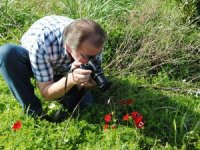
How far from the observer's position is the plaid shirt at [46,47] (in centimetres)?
320

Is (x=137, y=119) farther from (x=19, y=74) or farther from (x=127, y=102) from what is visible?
(x=19, y=74)

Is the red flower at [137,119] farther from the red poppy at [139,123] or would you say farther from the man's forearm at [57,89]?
the man's forearm at [57,89]

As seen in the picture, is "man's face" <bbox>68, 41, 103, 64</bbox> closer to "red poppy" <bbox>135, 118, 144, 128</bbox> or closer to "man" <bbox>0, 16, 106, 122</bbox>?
"man" <bbox>0, 16, 106, 122</bbox>

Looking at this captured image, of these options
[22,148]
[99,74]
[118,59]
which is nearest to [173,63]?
[118,59]

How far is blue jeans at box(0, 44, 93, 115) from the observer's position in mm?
3268

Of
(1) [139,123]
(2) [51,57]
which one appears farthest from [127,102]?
(2) [51,57]

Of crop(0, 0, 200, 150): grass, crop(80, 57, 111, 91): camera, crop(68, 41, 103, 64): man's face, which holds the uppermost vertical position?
crop(68, 41, 103, 64): man's face

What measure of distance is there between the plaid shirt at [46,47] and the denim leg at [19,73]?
107 millimetres

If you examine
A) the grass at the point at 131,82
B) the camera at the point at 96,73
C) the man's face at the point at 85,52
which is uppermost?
the man's face at the point at 85,52

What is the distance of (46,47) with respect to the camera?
321cm

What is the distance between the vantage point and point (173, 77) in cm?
439

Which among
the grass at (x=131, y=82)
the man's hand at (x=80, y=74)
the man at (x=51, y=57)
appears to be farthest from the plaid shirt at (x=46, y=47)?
the grass at (x=131, y=82)

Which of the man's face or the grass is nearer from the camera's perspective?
the man's face

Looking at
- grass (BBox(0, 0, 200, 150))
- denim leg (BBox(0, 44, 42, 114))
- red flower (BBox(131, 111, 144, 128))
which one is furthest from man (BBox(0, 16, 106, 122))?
red flower (BBox(131, 111, 144, 128))
